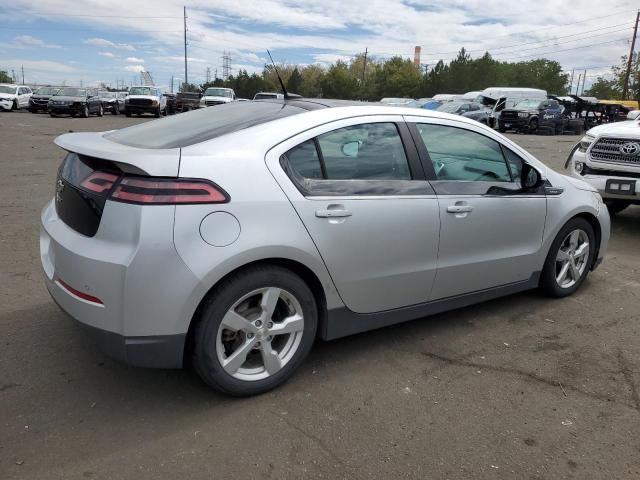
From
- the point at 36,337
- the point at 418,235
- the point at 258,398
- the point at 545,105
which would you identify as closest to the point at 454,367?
the point at 418,235

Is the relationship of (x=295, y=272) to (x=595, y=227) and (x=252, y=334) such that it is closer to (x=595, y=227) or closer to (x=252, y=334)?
(x=252, y=334)

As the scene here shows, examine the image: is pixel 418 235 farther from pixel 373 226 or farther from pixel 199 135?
pixel 199 135

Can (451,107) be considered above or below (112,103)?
above

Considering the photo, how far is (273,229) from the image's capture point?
8.98 ft

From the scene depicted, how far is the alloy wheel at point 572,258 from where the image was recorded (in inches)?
176

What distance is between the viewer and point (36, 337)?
3.50 m

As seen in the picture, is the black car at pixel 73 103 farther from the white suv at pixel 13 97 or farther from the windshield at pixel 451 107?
the windshield at pixel 451 107

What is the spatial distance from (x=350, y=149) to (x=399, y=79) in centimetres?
8705

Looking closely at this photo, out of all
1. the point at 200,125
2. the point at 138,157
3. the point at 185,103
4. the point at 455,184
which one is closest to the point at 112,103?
the point at 185,103

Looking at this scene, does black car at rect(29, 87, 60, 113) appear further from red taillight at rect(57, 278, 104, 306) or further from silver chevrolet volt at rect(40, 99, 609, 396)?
red taillight at rect(57, 278, 104, 306)

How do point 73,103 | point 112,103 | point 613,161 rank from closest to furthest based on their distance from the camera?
1. point 613,161
2. point 73,103
3. point 112,103

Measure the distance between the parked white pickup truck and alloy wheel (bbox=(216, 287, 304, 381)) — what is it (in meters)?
5.12

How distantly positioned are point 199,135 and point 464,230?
1814 mm

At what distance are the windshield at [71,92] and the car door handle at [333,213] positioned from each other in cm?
3278
